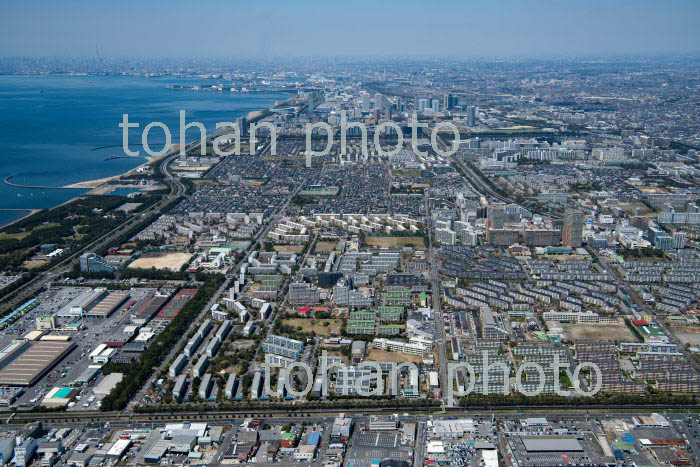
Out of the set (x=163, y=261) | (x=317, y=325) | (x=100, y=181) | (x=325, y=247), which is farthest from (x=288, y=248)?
(x=100, y=181)

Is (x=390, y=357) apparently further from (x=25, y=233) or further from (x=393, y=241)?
(x=25, y=233)

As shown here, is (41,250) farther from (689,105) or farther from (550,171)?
(689,105)

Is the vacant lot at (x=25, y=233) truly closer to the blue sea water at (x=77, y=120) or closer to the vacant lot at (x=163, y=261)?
the blue sea water at (x=77, y=120)

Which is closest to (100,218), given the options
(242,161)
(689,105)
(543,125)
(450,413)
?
(242,161)

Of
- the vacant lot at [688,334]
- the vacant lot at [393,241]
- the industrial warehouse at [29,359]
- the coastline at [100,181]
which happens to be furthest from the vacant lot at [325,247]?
the coastline at [100,181]

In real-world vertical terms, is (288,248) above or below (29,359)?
above

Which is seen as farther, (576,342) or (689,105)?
(689,105)
